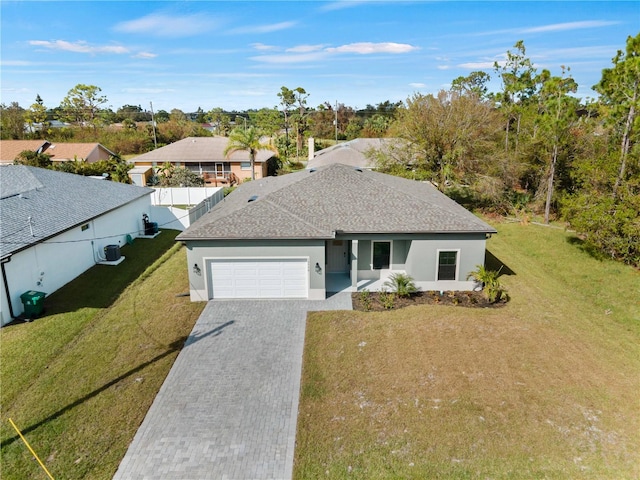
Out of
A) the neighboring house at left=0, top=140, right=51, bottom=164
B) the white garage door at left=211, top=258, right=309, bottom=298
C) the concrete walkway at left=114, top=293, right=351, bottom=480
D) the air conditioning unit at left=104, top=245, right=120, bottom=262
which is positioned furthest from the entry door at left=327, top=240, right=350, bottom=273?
the neighboring house at left=0, top=140, right=51, bottom=164

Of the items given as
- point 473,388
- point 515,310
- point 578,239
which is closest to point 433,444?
point 473,388

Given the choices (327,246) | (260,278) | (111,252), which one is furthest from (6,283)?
(327,246)

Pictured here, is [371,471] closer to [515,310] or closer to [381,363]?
[381,363]

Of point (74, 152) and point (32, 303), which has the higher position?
point (74, 152)

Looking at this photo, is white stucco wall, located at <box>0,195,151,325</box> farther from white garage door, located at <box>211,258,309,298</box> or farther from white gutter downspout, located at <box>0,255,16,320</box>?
white garage door, located at <box>211,258,309,298</box>

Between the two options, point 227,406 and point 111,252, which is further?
point 111,252

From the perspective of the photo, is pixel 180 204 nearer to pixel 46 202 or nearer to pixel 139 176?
pixel 139 176

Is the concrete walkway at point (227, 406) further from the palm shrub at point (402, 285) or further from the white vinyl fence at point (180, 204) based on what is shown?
the white vinyl fence at point (180, 204)
